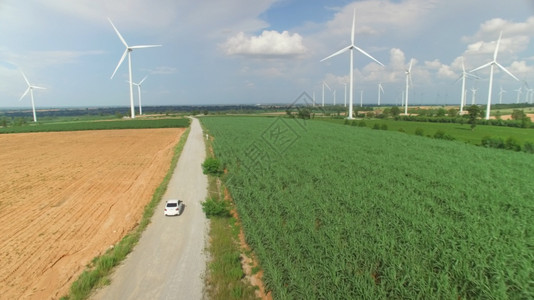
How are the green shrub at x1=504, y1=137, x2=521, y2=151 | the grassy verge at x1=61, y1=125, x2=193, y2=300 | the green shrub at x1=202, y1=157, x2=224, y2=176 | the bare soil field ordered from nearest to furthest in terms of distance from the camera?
the grassy verge at x1=61, y1=125, x2=193, y2=300
the bare soil field
the green shrub at x1=202, y1=157, x2=224, y2=176
the green shrub at x1=504, y1=137, x2=521, y2=151

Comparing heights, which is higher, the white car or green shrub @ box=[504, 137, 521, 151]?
green shrub @ box=[504, 137, 521, 151]

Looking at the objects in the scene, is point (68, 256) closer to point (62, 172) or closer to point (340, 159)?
point (340, 159)

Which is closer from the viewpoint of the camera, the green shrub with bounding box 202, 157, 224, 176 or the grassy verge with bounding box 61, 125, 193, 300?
the grassy verge with bounding box 61, 125, 193, 300

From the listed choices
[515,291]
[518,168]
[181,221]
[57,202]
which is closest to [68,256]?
[181,221]

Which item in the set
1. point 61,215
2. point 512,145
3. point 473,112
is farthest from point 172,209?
point 473,112

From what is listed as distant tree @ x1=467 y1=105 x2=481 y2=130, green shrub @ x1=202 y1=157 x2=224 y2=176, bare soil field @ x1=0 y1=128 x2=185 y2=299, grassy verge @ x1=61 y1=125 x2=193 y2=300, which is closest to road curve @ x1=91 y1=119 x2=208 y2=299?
grassy verge @ x1=61 y1=125 x2=193 y2=300

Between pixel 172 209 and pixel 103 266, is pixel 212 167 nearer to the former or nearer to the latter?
pixel 172 209

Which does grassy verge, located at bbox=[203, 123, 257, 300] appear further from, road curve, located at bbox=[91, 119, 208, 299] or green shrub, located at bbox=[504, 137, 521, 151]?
green shrub, located at bbox=[504, 137, 521, 151]
